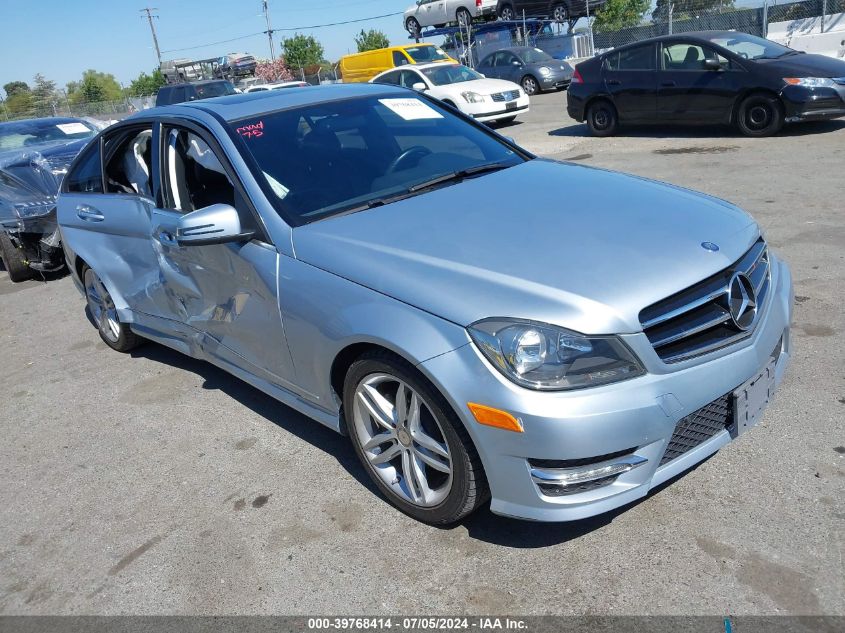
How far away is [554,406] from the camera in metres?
2.54

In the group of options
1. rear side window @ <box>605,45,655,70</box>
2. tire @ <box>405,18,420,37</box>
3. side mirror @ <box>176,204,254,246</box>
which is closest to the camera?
side mirror @ <box>176,204,254,246</box>

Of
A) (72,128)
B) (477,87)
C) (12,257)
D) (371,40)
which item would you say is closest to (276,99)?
(12,257)

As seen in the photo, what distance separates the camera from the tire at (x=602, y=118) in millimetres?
12227

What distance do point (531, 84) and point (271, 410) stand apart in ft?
62.0

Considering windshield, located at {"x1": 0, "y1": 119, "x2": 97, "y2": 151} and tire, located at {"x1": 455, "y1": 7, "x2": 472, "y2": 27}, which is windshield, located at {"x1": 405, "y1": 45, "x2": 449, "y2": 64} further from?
windshield, located at {"x1": 0, "y1": 119, "x2": 97, "y2": 151}

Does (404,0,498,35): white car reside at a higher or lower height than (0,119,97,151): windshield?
higher

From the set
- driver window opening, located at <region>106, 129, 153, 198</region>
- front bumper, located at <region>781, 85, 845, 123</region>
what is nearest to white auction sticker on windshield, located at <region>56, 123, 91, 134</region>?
driver window opening, located at <region>106, 129, 153, 198</region>

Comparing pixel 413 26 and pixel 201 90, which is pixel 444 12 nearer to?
pixel 413 26

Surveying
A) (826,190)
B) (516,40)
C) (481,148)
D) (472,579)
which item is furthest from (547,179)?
(516,40)

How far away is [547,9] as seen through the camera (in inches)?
1198

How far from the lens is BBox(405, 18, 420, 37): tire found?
1330 inches

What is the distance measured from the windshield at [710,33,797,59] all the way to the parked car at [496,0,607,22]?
20032 millimetres

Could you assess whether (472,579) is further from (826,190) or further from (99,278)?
(826,190)

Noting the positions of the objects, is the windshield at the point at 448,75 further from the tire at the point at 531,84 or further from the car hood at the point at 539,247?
the car hood at the point at 539,247
